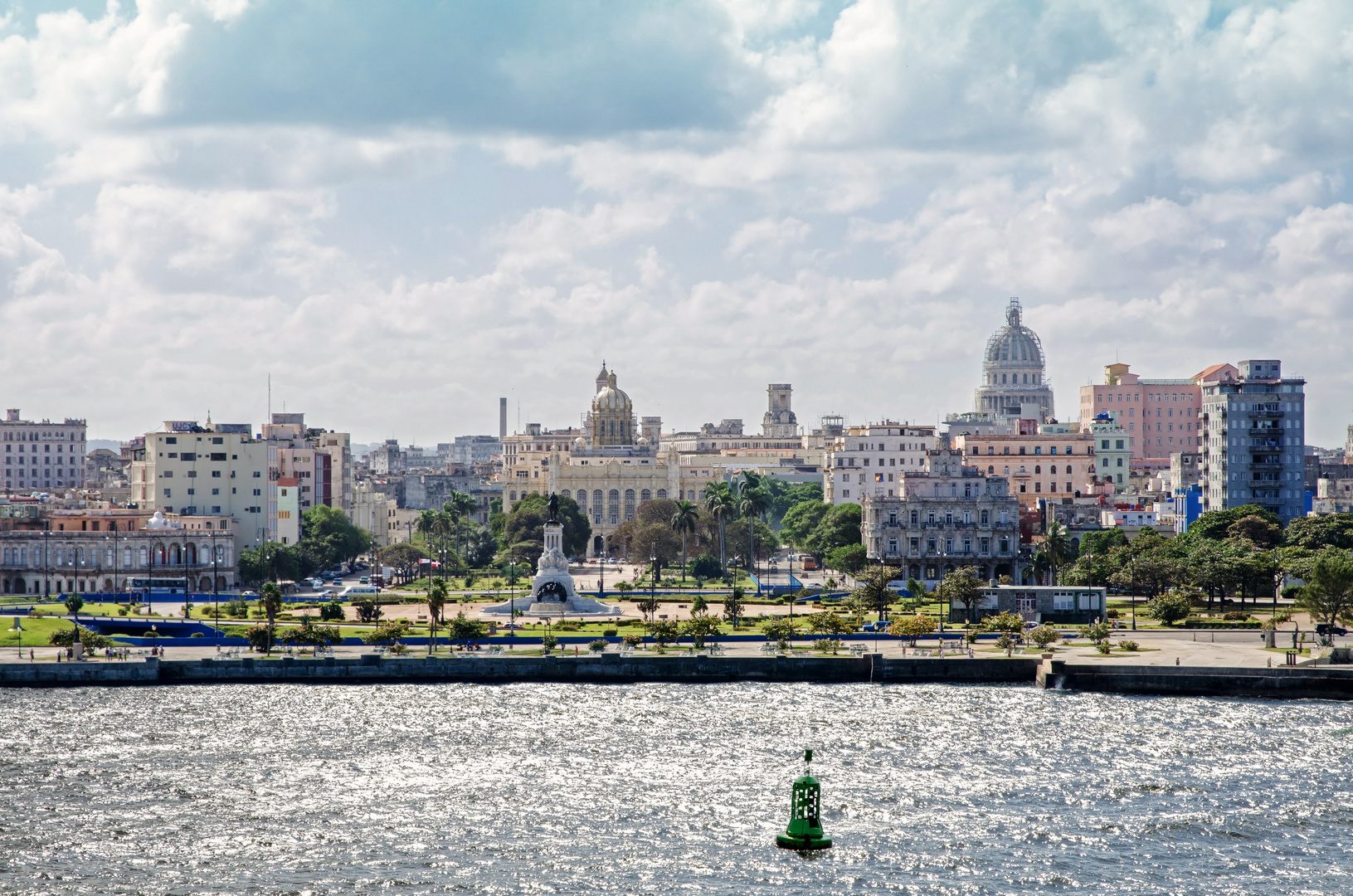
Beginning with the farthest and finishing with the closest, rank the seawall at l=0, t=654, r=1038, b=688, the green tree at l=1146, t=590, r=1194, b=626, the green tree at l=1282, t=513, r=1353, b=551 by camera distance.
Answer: the green tree at l=1282, t=513, r=1353, b=551 → the green tree at l=1146, t=590, r=1194, b=626 → the seawall at l=0, t=654, r=1038, b=688

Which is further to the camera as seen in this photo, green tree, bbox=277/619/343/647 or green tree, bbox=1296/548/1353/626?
green tree, bbox=1296/548/1353/626

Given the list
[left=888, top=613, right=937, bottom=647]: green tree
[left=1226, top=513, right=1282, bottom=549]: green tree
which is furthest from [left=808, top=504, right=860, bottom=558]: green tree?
[left=888, top=613, right=937, bottom=647]: green tree

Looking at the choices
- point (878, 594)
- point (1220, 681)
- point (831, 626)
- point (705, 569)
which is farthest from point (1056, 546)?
point (1220, 681)

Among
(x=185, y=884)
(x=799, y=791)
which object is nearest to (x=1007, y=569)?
(x=799, y=791)

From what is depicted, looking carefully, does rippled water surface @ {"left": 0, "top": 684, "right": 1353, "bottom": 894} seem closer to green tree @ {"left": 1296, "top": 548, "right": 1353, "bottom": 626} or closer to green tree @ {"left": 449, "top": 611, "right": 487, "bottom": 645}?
green tree @ {"left": 449, "top": 611, "right": 487, "bottom": 645}

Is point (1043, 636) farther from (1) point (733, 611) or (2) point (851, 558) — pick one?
(2) point (851, 558)

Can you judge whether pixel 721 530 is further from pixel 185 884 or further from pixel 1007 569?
pixel 185 884
